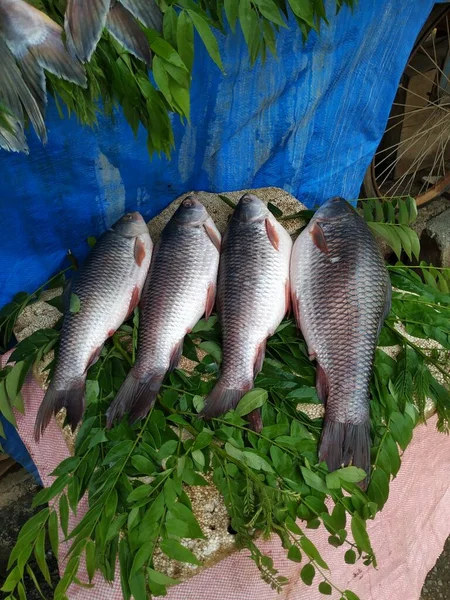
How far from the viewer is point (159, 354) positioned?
6.10 feet

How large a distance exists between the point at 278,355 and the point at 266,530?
70 cm

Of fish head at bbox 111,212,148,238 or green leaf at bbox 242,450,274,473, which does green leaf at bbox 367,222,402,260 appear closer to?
fish head at bbox 111,212,148,238

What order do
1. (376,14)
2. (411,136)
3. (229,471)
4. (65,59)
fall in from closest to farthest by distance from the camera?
(65,59), (229,471), (376,14), (411,136)

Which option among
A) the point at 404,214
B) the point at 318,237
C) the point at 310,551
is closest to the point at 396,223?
the point at 404,214

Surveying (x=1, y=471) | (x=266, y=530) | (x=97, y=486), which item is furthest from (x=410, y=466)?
(x=1, y=471)

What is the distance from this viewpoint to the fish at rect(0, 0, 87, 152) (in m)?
1.09

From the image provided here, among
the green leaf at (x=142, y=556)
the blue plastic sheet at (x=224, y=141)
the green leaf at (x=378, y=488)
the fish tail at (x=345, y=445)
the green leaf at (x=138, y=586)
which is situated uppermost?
the blue plastic sheet at (x=224, y=141)

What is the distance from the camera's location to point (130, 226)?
7.31ft

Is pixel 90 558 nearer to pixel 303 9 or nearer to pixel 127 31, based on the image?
pixel 127 31

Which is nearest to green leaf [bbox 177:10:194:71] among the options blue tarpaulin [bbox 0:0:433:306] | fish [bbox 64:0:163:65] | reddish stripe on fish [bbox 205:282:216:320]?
fish [bbox 64:0:163:65]

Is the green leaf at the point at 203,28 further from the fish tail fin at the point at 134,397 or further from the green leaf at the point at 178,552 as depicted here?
the green leaf at the point at 178,552

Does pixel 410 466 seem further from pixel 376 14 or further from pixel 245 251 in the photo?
pixel 376 14

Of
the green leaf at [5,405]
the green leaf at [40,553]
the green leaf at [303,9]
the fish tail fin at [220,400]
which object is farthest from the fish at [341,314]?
the green leaf at [5,405]

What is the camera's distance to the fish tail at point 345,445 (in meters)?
1.66
